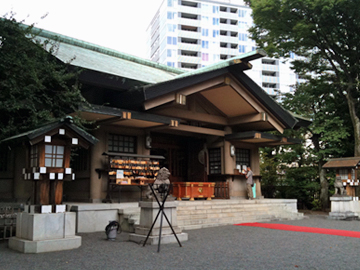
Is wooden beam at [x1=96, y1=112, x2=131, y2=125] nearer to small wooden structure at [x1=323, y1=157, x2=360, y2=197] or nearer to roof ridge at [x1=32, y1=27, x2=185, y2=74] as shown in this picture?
roof ridge at [x1=32, y1=27, x2=185, y2=74]

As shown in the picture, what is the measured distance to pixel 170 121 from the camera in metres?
13.0

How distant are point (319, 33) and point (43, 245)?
17.6 m

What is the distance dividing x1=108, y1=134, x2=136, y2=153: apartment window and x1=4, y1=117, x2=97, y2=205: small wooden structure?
18.1 feet

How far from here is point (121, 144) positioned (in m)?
13.8

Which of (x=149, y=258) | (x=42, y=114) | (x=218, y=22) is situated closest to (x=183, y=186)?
(x=42, y=114)

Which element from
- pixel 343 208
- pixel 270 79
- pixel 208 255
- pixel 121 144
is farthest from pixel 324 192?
pixel 270 79

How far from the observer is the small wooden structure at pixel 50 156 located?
7.45m

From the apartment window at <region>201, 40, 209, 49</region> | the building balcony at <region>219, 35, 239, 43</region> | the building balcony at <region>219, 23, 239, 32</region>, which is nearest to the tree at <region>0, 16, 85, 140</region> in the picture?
the apartment window at <region>201, 40, 209, 49</region>

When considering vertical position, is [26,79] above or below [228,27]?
below

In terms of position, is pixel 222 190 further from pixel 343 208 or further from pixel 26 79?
pixel 26 79

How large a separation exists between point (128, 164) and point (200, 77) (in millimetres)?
4224

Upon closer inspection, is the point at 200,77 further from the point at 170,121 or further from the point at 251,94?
the point at 251,94

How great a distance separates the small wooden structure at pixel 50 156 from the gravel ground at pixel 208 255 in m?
1.32

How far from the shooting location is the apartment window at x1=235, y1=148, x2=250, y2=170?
58.2 feet
